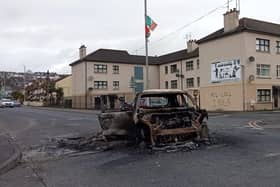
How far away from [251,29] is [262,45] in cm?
263

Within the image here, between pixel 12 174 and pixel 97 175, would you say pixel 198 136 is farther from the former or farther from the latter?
pixel 12 174

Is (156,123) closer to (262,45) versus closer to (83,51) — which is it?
(262,45)

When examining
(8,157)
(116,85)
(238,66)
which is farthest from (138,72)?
(8,157)

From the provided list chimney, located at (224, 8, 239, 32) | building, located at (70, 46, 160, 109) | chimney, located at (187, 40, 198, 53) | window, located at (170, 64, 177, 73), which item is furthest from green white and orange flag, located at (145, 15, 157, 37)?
window, located at (170, 64, 177, 73)

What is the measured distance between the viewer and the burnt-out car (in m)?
10.2

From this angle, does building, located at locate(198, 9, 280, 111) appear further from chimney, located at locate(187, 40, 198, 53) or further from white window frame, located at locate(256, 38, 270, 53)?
→ chimney, located at locate(187, 40, 198, 53)

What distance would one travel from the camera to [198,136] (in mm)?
10727

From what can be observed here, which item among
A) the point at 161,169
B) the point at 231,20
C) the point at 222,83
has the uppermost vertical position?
the point at 231,20

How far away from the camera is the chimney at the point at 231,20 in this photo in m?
37.9

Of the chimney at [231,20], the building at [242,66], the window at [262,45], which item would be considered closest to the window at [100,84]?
the building at [242,66]

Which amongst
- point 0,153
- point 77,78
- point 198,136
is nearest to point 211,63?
point 77,78

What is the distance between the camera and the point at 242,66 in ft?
120

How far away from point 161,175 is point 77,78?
51727 millimetres

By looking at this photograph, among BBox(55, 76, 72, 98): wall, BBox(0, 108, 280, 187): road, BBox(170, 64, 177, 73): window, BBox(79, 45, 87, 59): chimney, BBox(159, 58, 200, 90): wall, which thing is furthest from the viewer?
BBox(55, 76, 72, 98): wall
